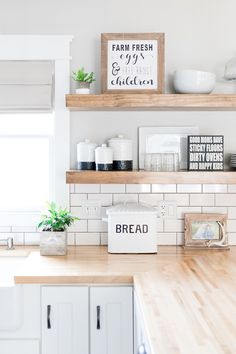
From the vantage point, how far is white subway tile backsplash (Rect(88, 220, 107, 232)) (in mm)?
3320

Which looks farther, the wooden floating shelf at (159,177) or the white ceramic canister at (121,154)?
the white ceramic canister at (121,154)

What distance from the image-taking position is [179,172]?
3.06 metres

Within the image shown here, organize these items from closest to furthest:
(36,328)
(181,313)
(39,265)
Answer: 1. (181,313)
2. (36,328)
3. (39,265)

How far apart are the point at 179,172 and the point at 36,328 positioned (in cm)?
113

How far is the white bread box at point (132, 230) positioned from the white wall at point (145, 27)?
1.79 feet

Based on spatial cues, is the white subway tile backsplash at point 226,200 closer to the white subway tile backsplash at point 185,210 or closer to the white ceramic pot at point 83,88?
the white subway tile backsplash at point 185,210

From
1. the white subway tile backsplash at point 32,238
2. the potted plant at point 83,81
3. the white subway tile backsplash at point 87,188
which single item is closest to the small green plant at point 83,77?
the potted plant at point 83,81

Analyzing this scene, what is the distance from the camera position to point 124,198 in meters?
3.32

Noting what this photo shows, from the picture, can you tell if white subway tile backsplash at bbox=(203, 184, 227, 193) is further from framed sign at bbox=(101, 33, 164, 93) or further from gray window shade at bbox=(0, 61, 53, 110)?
gray window shade at bbox=(0, 61, 53, 110)

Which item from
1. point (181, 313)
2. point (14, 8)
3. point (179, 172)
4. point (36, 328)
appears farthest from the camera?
point (14, 8)

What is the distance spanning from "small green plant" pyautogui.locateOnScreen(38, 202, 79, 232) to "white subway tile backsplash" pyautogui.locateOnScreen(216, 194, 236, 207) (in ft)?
2.83

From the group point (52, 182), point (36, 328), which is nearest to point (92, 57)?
point (52, 182)

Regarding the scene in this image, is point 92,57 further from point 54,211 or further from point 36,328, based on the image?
point 36,328

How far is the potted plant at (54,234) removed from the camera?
304cm
